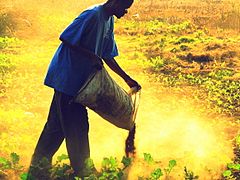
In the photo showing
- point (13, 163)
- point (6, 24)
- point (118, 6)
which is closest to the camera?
point (118, 6)

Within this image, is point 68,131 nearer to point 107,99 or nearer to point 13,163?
point 107,99

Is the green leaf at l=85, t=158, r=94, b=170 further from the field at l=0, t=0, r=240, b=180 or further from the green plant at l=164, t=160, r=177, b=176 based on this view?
the green plant at l=164, t=160, r=177, b=176

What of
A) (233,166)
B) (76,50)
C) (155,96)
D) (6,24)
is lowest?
(233,166)

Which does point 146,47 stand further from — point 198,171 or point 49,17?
point 198,171

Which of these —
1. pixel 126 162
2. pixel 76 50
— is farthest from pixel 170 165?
pixel 76 50

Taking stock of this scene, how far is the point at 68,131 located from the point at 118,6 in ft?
3.68

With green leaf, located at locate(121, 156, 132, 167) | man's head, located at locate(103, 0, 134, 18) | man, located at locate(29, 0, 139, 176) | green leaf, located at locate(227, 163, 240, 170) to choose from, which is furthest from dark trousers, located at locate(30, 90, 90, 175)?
green leaf, located at locate(227, 163, 240, 170)

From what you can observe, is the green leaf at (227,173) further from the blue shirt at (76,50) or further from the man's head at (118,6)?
the man's head at (118,6)

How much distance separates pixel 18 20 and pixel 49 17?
5.16 feet

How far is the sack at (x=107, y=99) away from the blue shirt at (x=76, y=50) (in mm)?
124

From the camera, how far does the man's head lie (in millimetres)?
3262

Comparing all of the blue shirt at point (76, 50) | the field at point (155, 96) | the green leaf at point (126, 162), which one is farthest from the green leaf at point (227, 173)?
the blue shirt at point (76, 50)

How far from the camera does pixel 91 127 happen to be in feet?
17.7

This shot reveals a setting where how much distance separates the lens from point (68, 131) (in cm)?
354
